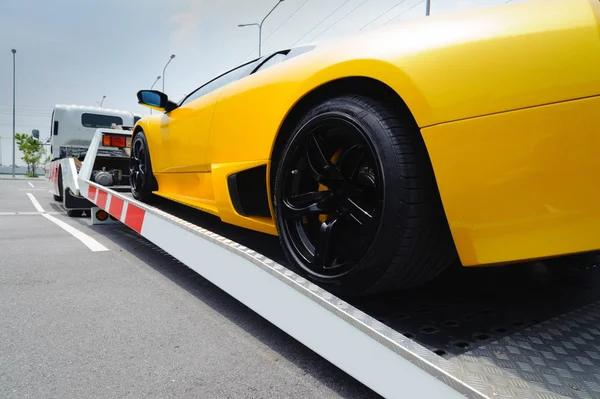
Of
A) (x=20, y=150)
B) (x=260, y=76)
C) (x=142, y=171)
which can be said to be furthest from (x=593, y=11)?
(x=20, y=150)

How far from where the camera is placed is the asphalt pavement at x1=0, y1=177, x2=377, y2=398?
1463 mm

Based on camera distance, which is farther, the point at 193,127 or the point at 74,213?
the point at 74,213

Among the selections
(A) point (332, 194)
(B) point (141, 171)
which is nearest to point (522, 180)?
(A) point (332, 194)

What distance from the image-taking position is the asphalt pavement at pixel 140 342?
1.46 meters

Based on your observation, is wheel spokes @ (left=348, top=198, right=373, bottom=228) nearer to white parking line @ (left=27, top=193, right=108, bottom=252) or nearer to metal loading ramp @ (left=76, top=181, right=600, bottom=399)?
metal loading ramp @ (left=76, top=181, right=600, bottom=399)

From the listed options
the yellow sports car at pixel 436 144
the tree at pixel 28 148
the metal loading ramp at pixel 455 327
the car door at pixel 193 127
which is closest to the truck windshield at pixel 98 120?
the car door at pixel 193 127

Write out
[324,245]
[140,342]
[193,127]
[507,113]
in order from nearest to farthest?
1. [507,113]
2. [324,245]
3. [140,342]
4. [193,127]

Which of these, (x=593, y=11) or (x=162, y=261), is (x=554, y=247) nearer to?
(x=593, y=11)

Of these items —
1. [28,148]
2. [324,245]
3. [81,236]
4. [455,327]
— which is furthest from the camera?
[28,148]

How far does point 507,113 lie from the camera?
1108mm

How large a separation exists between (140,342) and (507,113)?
67.2 inches

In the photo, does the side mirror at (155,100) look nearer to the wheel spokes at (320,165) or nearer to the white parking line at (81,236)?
the white parking line at (81,236)

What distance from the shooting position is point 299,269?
1714 mm

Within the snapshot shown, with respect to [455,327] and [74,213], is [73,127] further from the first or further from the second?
[455,327]
